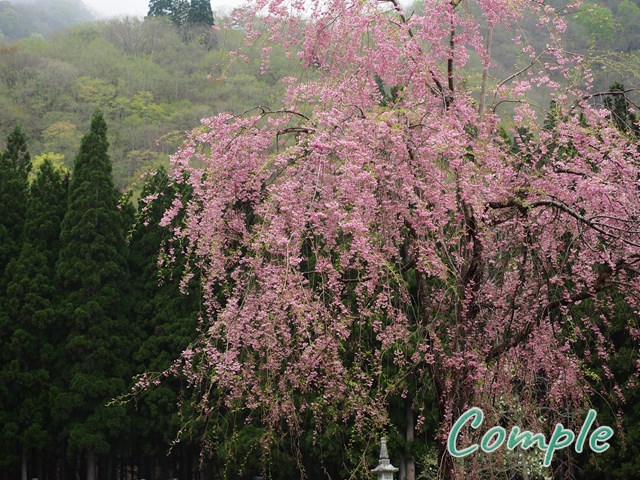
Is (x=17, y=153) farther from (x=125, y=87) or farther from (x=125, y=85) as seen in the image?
(x=125, y=85)

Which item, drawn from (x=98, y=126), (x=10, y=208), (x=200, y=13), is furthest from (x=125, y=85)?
(x=10, y=208)

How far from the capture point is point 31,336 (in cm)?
1328

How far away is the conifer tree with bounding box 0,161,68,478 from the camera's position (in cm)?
1293

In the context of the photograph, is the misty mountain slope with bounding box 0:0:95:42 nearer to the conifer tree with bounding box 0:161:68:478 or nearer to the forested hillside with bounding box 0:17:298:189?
the forested hillside with bounding box 0:17:298:189

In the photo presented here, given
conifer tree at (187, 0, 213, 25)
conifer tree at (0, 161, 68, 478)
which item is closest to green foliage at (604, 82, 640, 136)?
conifer tree at (0, 161, 68, 478)

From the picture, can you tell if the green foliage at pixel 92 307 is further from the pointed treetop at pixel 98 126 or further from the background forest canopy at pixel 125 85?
the background forest canopy at pixel 125 85

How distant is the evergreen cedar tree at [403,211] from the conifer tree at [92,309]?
8.45 metres

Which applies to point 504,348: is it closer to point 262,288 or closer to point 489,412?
point 489,412

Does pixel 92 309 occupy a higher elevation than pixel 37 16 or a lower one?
lower

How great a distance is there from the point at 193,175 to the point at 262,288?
0.93 m

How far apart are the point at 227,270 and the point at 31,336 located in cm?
641

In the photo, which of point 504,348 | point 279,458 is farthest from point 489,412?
point 279,458

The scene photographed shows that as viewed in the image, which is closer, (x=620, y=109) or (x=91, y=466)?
(x=620, y=109)

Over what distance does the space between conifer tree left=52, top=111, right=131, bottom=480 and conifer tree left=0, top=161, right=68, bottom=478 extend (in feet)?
0.96
